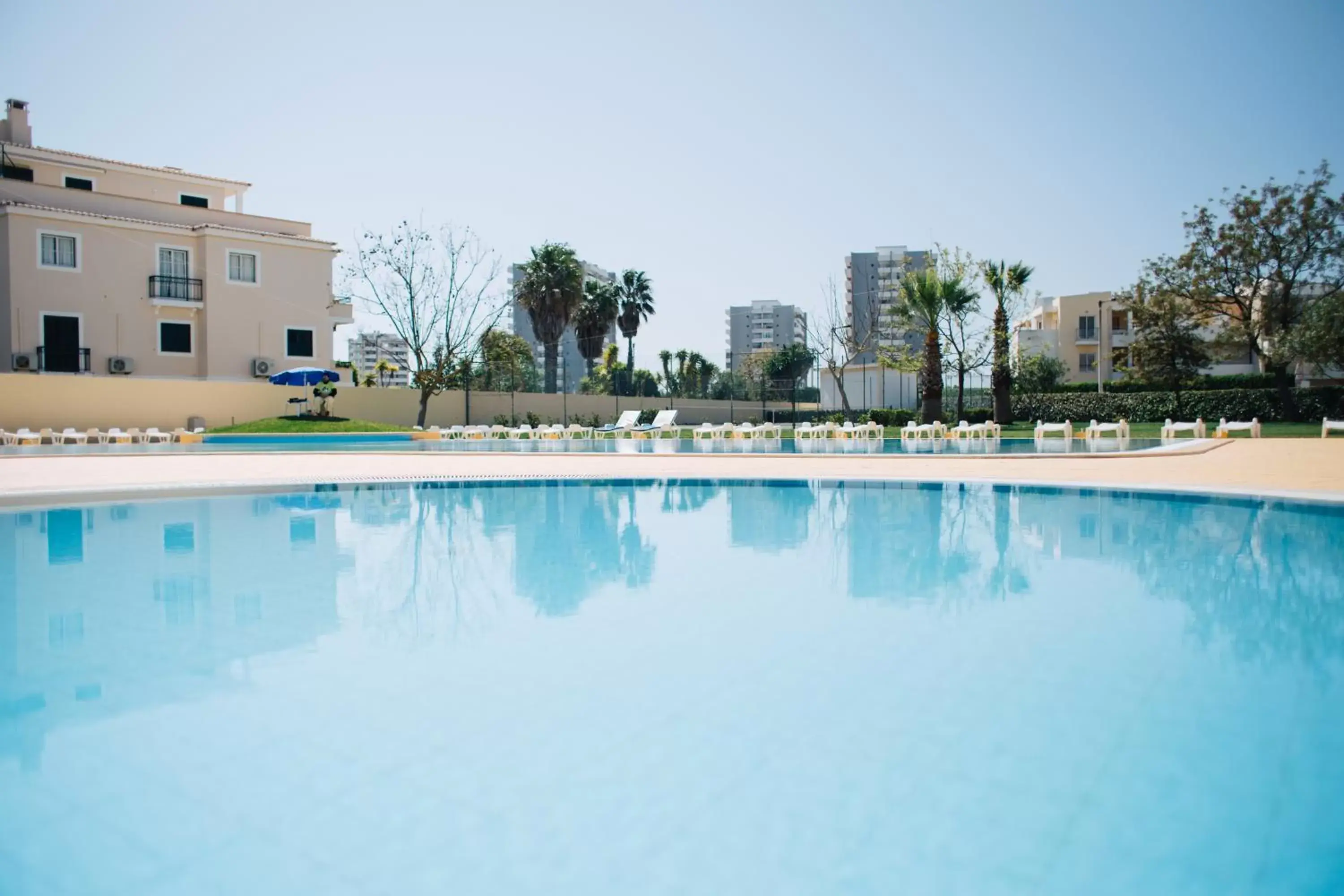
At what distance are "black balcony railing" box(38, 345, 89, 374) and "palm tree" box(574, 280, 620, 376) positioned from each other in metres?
23.8

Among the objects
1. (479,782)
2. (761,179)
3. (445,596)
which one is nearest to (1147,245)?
(761,179)

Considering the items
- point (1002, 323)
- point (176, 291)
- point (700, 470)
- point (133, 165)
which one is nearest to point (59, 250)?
point (176, 291)

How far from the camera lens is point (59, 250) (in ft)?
88.8

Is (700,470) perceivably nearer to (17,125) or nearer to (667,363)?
(17,125)

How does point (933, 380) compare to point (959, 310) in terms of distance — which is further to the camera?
point (959, 310)

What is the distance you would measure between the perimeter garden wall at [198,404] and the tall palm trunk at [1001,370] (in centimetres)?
1639

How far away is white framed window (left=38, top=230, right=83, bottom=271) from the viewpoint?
2670 centimetres

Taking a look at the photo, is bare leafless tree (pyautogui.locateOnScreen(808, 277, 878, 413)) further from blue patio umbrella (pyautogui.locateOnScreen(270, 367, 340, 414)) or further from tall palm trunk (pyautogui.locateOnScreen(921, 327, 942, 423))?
blue patio umbrella (pyautogui.locateOnScreen(270, 367, 340, 414))

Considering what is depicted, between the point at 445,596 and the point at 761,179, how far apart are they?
Answer: 21861mm

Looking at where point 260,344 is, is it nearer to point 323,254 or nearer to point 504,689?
point 323,254

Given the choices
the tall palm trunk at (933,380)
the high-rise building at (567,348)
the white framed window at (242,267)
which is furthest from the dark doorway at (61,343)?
the high-rise building at (567,348)

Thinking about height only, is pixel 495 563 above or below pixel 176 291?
below

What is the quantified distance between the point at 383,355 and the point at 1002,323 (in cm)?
11804

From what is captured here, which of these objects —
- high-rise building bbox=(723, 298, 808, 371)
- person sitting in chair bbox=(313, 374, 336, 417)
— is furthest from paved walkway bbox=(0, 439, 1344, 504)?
high-rise building bbox=(723, 298, 808, 371)
